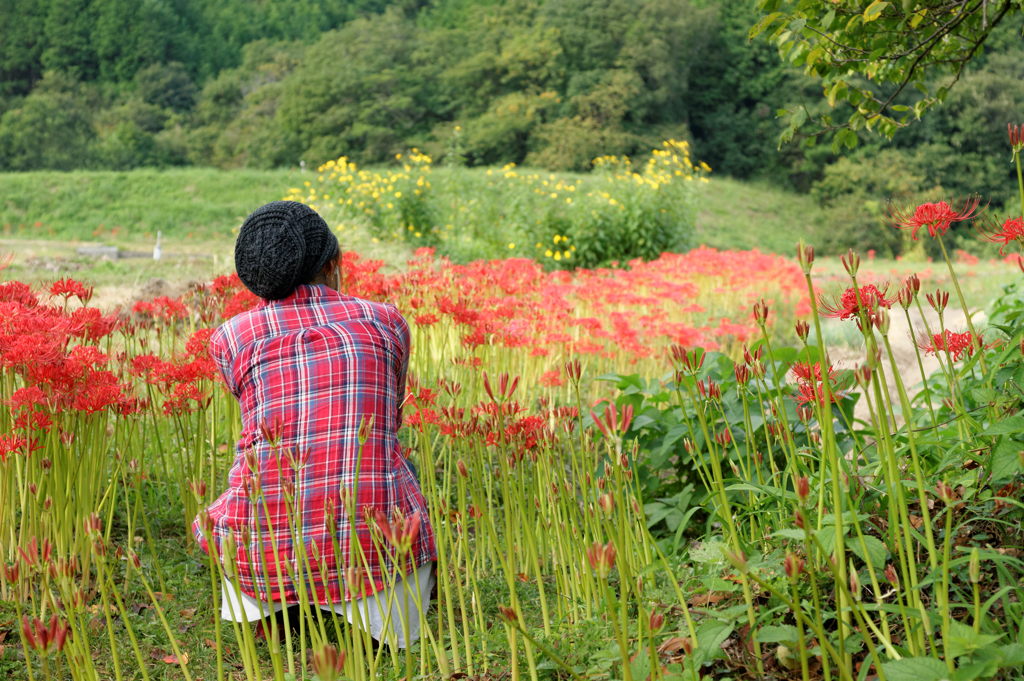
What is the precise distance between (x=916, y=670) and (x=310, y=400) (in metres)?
1.56

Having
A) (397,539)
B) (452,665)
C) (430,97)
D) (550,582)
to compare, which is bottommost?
(550,582)

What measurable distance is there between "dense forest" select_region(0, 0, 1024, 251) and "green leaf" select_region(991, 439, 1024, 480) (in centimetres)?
2446

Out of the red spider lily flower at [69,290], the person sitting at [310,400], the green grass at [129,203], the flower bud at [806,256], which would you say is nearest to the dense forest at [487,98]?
the green grass at [129,203]

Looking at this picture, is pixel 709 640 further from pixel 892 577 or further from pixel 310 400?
pixel 310 400

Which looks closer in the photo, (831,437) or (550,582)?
(831,437)

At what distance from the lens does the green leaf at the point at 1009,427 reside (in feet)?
4.29

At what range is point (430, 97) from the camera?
3247cm

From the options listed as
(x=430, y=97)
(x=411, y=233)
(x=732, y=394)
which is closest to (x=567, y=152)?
(x=430, y=97)

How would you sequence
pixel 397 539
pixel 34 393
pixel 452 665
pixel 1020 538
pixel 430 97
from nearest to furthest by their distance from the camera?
pixel 397 539 → pixel 1020 538 → pixel 452 665 → pixel 34 393 → pixel 430 97

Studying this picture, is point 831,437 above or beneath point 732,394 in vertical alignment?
above

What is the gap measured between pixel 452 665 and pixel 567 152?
86.8ft

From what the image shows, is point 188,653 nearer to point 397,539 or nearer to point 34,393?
point 34,393

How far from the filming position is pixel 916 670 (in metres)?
1.04

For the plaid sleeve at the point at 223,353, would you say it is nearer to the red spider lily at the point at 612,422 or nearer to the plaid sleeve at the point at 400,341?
the plaid sleeve at the point at 400,341
